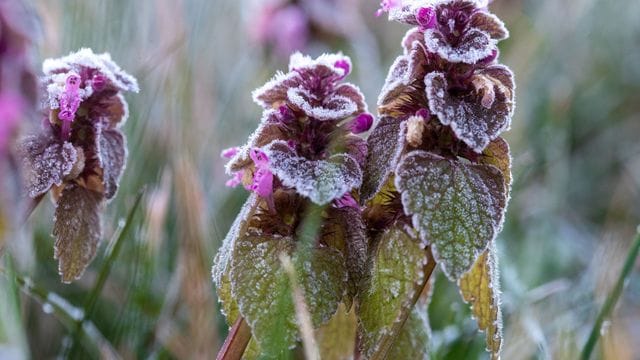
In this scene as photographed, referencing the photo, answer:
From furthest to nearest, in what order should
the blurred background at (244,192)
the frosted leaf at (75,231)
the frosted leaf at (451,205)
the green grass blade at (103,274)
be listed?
the blurred background at (244,192) < the green grass blade at (103,274) < the frosted leaf at (75,231) < the frosted leaf at (451,205)

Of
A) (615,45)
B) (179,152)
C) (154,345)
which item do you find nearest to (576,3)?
(615,45)

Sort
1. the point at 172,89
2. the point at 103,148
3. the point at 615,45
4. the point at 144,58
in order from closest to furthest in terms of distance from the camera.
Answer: the point at 103,148, the point at 172,89, the point at 144,58, the point at 615,45

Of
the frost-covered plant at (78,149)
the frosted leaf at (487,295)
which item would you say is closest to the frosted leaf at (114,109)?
the frost-covered plant at (78,149)

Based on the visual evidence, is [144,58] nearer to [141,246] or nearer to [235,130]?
[235,130]

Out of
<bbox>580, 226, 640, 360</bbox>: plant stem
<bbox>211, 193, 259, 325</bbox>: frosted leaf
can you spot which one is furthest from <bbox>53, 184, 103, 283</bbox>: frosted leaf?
<bbox>580, 226, 640, 360</bbox>: plant stem

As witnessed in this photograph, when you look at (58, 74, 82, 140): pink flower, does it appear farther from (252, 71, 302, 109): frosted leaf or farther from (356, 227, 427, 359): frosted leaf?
(356, 227, 427, 359): frosted leaf

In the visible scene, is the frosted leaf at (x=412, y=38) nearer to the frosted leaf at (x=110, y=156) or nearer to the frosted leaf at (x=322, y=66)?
the frosted leaf at (x=322, y=66)
